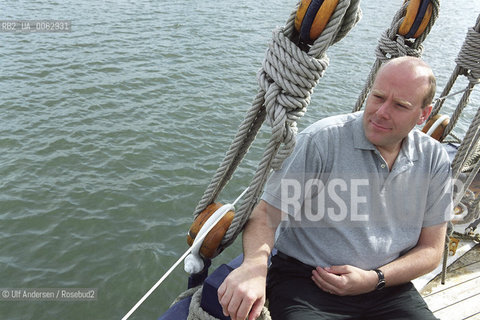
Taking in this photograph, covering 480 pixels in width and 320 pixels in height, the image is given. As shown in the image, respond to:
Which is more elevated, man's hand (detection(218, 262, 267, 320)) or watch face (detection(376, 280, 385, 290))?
man's hand (detection(218, 262, 267, 320))

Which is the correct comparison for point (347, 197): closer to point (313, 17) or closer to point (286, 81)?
point (286, 81)

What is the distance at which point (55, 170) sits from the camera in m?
5.59

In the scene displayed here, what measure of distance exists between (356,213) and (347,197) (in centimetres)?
9

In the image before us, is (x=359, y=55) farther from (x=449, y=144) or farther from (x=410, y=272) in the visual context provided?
(x=410, y=272)

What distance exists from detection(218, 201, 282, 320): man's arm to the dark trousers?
0.29 metres

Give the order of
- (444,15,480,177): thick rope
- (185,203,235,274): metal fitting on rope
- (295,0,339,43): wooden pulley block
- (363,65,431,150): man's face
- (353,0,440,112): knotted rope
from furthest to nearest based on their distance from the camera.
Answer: (353,0,440,112): knotted rope
(444,15,480,177): thick rope
(363,65,431,150): man's face
(185,203,235,274): metal fitting on rope
(295,0,339,43): wooden pulley block

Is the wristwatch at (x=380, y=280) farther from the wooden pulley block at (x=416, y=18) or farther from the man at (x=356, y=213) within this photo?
the wooden pulley block at (x=416, y=18)

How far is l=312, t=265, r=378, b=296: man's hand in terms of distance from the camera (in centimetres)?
192

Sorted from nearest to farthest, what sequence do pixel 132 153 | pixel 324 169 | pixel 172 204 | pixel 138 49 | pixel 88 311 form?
pixel 324 169 → pixel 88 311 → pixel 172 204 → pixel 132 153 → pixel 138 49

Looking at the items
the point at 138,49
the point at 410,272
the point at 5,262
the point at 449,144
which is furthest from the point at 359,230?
the point at 138,49

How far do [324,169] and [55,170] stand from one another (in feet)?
15.2

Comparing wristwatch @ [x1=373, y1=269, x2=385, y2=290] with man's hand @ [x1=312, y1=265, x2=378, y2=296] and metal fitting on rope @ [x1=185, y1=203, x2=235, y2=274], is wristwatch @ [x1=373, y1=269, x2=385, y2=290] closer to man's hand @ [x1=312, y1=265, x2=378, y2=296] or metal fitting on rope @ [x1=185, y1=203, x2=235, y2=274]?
man's hand @ [x1=312, y1=265, x2=378, y2=296]

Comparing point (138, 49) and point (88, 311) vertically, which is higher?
point (138, 49)

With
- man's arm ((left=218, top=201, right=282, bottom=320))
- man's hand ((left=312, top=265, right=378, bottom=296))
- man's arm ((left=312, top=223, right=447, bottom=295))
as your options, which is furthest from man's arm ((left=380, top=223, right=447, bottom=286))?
man's arm ((left=218, top=201, right=282, bottom=320))
